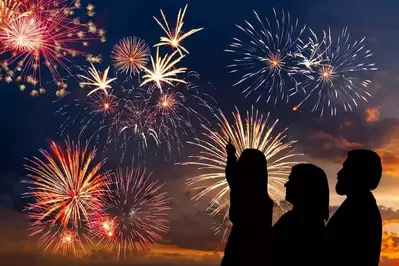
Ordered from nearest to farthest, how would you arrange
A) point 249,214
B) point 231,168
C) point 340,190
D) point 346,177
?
point 249,214 < point 231,168 < point 346,177 < point 340,190

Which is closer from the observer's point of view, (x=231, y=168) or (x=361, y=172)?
(x=231, y=168)

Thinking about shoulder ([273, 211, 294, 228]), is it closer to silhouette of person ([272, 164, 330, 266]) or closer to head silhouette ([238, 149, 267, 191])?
silhouette of person ([272, 164, 330, 266])

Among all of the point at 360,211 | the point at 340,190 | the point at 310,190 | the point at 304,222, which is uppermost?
the point at 340,190

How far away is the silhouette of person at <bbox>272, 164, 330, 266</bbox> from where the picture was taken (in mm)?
16031

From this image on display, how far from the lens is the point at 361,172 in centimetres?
1802

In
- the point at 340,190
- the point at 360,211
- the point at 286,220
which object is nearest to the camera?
the point at 286,220

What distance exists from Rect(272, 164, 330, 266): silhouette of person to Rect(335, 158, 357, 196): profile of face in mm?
1907

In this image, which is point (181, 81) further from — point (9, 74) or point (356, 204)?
point (356, 204)

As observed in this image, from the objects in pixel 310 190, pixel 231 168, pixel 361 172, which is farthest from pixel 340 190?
pixel 231 168

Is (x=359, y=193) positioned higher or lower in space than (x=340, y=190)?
lower

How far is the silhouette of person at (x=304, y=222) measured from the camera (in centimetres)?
1603

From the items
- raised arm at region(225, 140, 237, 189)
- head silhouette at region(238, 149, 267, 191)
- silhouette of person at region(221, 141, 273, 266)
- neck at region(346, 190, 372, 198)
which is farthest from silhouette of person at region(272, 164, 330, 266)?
neck at region(346, 190, 372, 198)

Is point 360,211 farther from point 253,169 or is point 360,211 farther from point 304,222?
point 253,169

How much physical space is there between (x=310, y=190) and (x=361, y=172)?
2405 mm
